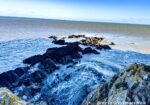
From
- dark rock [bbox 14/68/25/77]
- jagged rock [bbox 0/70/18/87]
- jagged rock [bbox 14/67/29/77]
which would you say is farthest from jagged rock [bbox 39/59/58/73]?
jagged rock [bbox 0/70/18/87]

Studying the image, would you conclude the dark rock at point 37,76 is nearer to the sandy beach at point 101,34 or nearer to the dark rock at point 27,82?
the dark rock at point 27,82

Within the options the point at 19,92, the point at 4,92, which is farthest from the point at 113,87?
the point at 19,92

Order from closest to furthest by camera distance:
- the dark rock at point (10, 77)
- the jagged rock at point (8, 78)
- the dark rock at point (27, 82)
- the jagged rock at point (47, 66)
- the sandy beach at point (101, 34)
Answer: the dark rock at point (27, 82) < the jagged rock at point (8, 78) < the dark rock at point (10, 77) < the jagged rock at point (47, 66) < the sandy beach at point (101, 34)

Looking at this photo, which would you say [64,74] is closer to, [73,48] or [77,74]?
[77,74]

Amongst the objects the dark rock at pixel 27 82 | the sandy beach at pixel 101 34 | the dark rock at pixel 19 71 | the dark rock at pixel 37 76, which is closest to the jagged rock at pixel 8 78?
the dark rock at pixel 19 71

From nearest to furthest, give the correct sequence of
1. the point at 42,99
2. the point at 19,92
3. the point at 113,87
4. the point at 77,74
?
1. the point at 113,87
2. the point at 42,99
3. the point at 19,92
4. the point at 77,74

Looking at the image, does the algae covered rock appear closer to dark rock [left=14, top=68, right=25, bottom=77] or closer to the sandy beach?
dark rock [left=14, top=68, right=25, bottom=77]

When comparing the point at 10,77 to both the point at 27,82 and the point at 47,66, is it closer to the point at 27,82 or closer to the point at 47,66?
the point at 27,82
